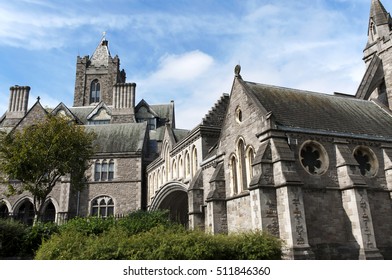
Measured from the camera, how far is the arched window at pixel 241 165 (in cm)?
1722

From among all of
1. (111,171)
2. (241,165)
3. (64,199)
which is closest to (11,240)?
(241,165)

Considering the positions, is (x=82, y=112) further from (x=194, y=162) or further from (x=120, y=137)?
(x=194, y=162)

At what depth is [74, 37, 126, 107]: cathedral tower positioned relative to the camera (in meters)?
54.4

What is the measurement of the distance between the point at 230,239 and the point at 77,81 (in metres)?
51.3

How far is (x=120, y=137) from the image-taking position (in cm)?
3900

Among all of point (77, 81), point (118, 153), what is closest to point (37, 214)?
point (118, 153)

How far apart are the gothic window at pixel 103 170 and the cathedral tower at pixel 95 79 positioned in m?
19.7

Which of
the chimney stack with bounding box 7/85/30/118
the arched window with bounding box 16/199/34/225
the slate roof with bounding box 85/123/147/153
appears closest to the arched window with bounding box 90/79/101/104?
the chimney stack with bounding box 7/85/30/118

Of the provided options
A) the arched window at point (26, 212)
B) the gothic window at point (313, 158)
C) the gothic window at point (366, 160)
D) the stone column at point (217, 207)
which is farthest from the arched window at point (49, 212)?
the gothic window at point (366, 160)

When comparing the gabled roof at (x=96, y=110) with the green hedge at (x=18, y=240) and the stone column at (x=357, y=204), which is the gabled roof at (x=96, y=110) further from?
the stone column at (x=357, y=204)

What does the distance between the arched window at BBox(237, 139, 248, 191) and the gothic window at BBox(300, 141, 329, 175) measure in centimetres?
309

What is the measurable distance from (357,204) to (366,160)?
12.4 feet
